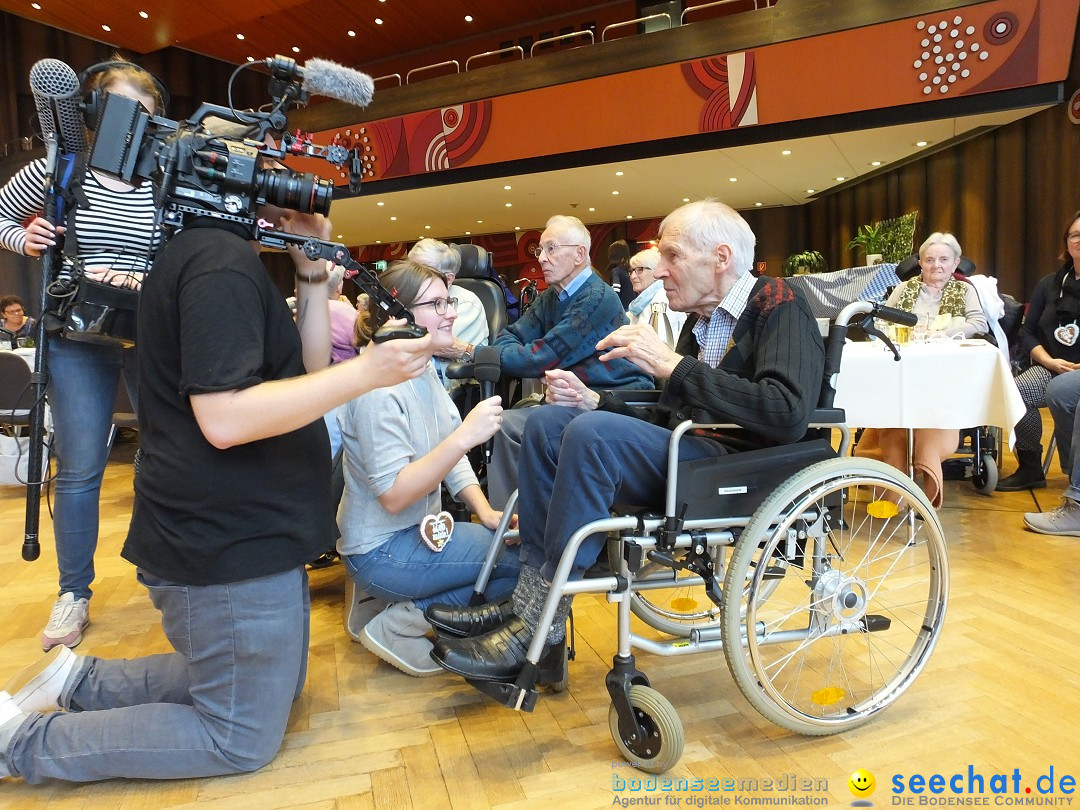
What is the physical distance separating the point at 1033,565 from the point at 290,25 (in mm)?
13639

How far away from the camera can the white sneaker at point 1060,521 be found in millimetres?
2670

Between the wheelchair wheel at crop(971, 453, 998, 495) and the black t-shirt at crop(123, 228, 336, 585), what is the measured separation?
3.23m

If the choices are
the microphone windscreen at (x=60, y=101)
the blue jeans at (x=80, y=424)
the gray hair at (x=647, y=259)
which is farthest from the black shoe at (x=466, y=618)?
the gray hair at (x=647, y=259)

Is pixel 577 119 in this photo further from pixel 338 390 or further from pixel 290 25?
pixel 338 390

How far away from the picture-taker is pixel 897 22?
21.5 feet

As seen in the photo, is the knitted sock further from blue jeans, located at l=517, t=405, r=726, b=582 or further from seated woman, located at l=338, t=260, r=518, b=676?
seated woman, located at l=338, t=260, r=518, b=676

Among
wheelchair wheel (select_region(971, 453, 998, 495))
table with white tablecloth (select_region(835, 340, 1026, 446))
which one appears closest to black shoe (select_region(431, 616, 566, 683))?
table with white tablecloth (select_region(835, 340, 1026, 446))

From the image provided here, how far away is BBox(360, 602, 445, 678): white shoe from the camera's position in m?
1.70

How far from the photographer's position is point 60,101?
52.1 inches

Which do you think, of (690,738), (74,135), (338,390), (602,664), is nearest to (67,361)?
(74,135)

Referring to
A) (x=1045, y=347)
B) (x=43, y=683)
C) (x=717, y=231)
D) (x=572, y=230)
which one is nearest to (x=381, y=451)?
(x=43, y=683)

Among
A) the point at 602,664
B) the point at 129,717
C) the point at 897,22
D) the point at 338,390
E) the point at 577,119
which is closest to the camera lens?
the point at 338,390

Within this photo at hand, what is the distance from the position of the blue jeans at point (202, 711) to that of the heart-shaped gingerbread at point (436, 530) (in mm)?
409

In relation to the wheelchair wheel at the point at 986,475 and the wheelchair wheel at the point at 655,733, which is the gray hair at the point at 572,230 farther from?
the wheelchair wheel at the point at 986,475
